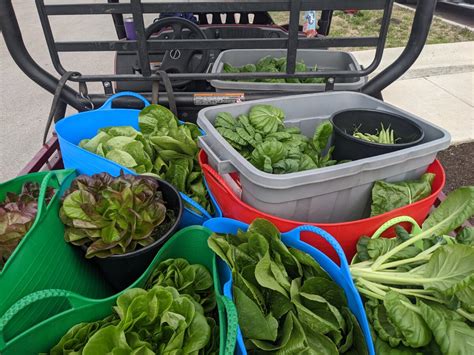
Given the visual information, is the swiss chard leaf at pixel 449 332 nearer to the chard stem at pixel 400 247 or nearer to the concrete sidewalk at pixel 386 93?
the chard stem at pixel 400 247

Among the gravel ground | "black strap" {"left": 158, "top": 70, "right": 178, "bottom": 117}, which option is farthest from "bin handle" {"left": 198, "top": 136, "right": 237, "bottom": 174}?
the gravel ground

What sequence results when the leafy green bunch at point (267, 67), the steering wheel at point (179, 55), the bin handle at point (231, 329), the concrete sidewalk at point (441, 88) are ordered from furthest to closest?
the concrete sidewalk at point (441, 88) → the leafy green bunch at point (267, 67) → the steering wheel at point (179, 55) → the bin handle at point (231, 329)

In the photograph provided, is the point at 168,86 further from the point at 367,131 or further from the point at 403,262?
the point at 403,262

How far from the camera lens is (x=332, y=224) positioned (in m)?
1.00

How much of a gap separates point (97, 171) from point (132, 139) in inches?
6.9

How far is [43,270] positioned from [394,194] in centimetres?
97

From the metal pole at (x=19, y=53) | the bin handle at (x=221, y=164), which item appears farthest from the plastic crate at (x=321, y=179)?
the metal pole at (x=19, y=53)

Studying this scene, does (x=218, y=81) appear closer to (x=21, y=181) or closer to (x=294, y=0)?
(x=294, y=0)

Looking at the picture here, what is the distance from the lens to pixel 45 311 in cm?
91

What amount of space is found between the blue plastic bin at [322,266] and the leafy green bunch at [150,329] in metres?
0.10

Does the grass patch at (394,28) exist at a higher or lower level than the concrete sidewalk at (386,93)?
higher

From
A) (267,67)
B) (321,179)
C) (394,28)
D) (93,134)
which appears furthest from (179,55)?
(394,28)

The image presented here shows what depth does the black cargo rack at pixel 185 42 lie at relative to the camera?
1231 millimetres

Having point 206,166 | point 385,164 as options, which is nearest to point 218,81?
point 206,166
